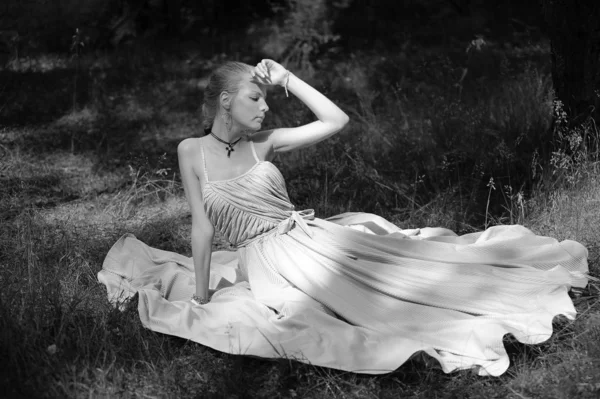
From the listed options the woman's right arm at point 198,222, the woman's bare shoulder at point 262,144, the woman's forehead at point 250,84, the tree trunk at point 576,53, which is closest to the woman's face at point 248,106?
the woman's forehead at point 250,84

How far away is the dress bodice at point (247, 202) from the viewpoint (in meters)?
3.86

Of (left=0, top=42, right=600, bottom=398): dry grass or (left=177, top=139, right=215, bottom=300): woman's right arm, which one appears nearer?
(left=0, top=42, right=600, bottom=398): dry grass

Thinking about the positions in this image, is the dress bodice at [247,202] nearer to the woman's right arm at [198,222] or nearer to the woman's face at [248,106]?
the woman's right arm at [198,222]

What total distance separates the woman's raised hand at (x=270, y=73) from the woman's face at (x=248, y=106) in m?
0.05

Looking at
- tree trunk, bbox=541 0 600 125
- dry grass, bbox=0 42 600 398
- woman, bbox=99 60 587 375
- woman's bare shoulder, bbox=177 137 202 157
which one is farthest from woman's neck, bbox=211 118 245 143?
tree trunk, bbox=541 0 600 125

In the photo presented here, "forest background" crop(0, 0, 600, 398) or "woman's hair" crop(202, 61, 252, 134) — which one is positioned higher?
"woman's hair" crop(202, 61, 252, 134)

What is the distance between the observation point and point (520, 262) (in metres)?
3.84

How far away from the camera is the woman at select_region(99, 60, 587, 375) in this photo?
11.3 ft

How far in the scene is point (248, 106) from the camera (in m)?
3.85

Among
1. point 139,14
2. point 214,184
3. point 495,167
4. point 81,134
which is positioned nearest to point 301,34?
point 139,14

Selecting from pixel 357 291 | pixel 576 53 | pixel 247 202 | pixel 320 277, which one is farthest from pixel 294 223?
pixel 576 53

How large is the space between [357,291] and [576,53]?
2288 mm

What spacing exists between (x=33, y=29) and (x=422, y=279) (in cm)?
592

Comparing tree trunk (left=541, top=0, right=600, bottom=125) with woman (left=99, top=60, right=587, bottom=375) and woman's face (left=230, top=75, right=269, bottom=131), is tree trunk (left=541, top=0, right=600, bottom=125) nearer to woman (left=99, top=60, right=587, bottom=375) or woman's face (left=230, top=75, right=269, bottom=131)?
woman (left=99, top=60, right=587, bottom=375)
